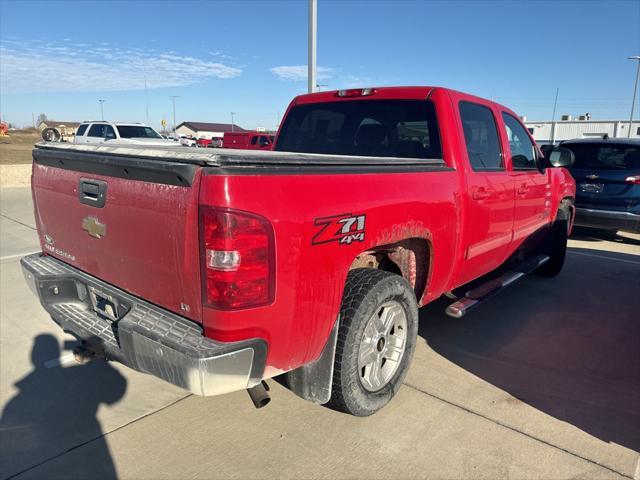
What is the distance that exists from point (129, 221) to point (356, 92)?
8.07 feet

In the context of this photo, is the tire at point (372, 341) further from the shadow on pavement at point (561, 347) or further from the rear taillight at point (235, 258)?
the shadow on pavement at point (561, 347)

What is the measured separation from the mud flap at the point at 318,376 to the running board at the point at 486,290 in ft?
4.45

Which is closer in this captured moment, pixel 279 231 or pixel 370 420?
pixel 279 231

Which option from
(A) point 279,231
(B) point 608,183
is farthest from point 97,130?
(A) point 279,231

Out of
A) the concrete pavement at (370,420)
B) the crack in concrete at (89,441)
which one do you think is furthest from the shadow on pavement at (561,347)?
the crack in concrete at (89,441)

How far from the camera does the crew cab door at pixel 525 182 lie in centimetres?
445

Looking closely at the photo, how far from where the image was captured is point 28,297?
4.94 meters

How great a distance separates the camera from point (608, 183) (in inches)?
310

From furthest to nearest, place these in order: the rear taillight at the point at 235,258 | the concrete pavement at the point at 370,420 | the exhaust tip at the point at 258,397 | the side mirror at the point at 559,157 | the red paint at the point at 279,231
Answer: the side mirror at the point at 559,157, the concrete pavement at the point at 370,420, the exhaust tip at the point at 258,397, the red paint at the point at 279,231, the rear taillight at the point at 235,258

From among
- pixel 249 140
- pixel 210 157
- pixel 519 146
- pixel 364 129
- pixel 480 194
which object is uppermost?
pixel 249 140

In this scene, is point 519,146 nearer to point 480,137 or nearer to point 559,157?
point 559,157

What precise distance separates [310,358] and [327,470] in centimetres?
Answer: 62

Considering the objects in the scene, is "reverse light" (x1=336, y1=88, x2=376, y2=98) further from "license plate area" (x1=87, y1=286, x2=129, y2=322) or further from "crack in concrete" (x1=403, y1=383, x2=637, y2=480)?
"license plate area" (x1=87, y1=286, x2=129, y2=322)

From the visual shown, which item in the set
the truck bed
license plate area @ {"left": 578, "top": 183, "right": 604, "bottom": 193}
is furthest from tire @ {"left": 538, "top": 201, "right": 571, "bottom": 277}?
the truck bed
